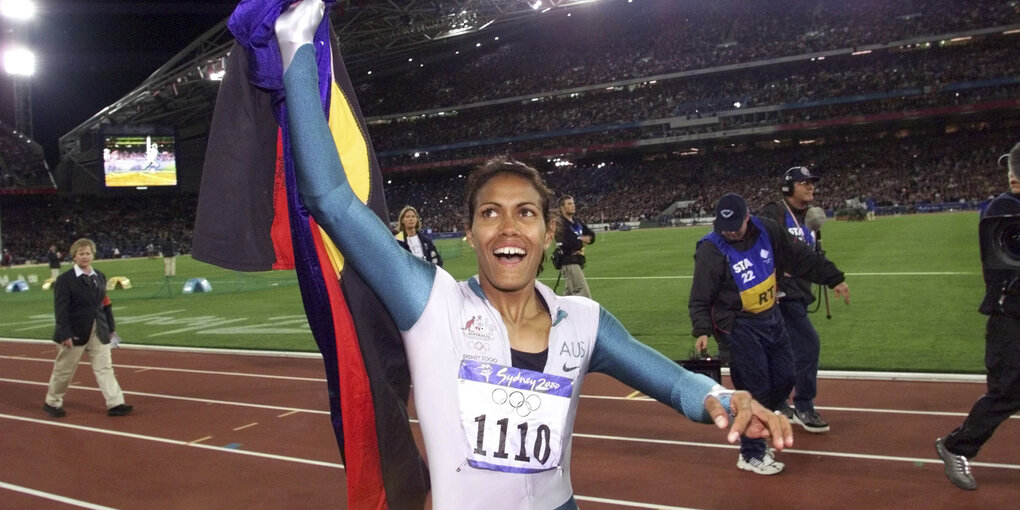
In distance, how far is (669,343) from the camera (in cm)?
1046

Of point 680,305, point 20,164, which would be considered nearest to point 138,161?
point 20,164

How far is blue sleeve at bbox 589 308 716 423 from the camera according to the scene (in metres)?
2.09

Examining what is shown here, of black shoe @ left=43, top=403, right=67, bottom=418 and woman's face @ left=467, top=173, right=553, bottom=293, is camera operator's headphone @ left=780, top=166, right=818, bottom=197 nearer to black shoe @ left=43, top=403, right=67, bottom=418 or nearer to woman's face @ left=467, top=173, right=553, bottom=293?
woman's face @ left=467, top=173, right=553, bottom=293

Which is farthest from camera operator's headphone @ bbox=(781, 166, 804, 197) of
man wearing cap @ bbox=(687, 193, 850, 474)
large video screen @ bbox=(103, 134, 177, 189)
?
large video screen @ bbox=(103, 134, 177, 189)

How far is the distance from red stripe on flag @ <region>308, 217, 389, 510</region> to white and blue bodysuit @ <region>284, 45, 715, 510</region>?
15 centimetres

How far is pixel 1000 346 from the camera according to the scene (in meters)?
4.55

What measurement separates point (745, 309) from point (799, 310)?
1.15 metres

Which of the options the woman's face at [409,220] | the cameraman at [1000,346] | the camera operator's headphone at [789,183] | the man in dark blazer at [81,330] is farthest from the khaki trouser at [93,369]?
the cameraman at [1000,346]

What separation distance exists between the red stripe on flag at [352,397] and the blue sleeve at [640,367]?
681mm

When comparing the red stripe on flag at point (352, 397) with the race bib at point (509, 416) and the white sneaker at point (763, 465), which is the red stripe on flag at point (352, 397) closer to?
the race bib at point (509, 416)

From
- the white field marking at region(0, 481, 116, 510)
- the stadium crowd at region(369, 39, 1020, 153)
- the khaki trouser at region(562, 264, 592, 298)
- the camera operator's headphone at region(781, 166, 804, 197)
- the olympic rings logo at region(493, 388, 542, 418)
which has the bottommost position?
the white field marking at region(0, 481, 116, 510)

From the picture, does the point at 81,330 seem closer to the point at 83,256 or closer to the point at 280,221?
the point at 83,256

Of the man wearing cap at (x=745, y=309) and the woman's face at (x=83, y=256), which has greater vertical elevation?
the woman's face at (x=83, y=256)

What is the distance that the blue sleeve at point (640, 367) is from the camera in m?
2.09
